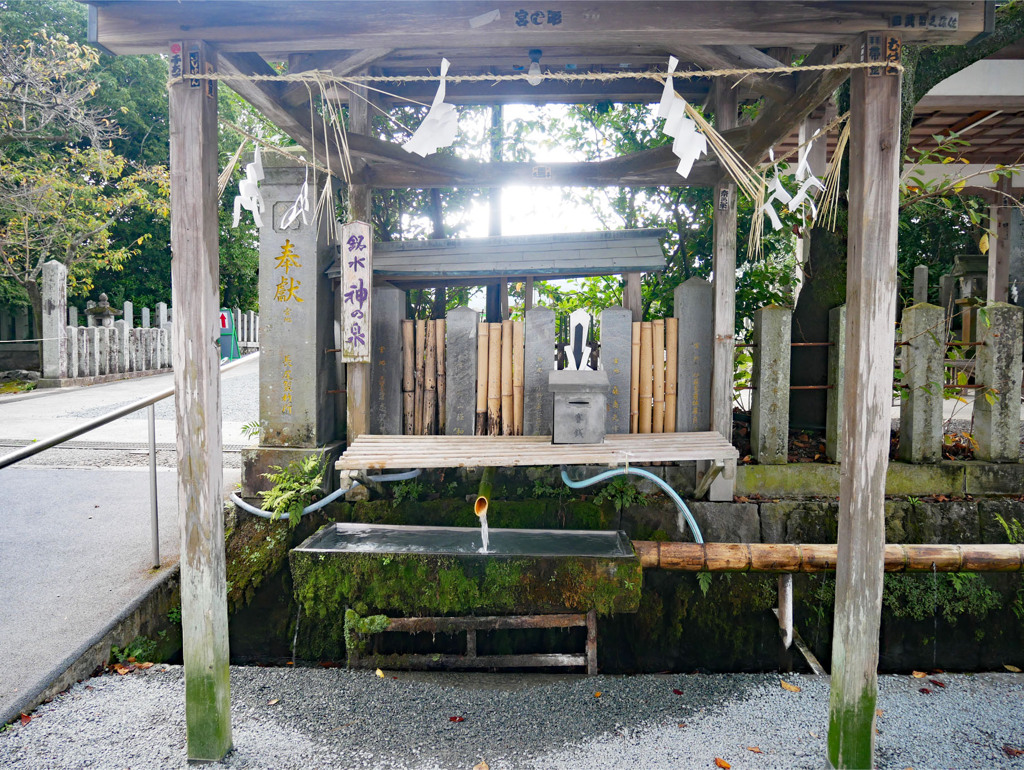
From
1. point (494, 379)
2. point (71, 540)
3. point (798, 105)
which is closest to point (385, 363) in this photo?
point (494, 379)

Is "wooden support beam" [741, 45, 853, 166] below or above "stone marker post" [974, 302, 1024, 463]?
above

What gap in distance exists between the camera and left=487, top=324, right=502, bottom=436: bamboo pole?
5.17 metres

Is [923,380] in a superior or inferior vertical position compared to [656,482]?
superior

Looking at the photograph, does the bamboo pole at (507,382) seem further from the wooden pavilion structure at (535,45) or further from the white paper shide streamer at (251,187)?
the wooden pavilion structure at (535,45)

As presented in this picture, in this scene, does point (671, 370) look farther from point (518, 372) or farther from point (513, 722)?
point (513, 722)

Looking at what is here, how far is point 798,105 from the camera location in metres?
3.77

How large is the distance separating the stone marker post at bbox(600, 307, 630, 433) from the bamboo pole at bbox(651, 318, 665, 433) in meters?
0.22

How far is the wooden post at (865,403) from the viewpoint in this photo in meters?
2.80

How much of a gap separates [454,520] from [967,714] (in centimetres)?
367

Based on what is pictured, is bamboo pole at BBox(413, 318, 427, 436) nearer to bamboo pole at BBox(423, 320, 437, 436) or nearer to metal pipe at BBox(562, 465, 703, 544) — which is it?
bamboo pole at BBox(423, 320, 437, 436)

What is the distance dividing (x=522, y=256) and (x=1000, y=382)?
13.6ft

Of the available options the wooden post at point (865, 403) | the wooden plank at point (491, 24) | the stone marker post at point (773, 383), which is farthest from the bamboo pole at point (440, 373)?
the wooden post at point (865, 403)

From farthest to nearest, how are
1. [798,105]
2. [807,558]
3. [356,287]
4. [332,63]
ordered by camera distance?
[356,287] → [332,63] → [807,558] → [798,105]

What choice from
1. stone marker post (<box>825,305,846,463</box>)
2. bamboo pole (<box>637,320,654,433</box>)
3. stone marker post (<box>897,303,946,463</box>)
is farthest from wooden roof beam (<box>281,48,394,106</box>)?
stone marker post (<box>897,303,946,463</box>)
